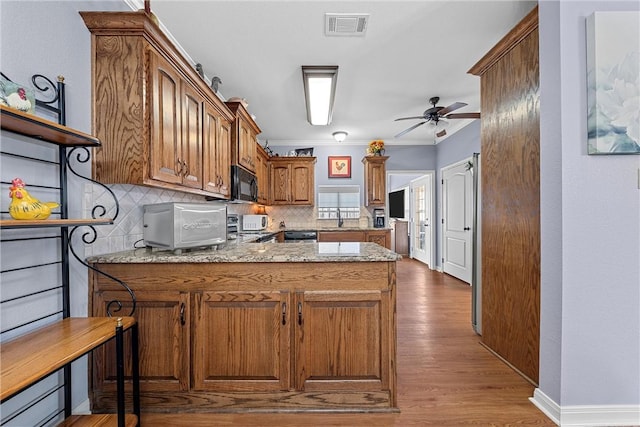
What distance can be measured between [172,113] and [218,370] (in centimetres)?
168

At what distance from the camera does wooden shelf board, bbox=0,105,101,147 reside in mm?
1038

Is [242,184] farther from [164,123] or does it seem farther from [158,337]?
[158,337]

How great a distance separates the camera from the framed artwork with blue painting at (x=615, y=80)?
5.04 feet

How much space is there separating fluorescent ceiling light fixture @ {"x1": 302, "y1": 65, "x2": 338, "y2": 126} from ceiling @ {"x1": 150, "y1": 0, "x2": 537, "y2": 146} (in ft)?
0.27

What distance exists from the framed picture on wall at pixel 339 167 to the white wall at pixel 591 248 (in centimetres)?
418

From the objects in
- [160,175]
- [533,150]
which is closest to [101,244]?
[160,175]

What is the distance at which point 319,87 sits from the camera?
304cm

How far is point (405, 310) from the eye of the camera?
11.1 ft

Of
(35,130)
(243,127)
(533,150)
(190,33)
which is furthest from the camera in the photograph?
(243,127)

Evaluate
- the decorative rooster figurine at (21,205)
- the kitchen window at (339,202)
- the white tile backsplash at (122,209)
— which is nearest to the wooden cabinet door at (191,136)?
the white tile backsplash at (122,209)

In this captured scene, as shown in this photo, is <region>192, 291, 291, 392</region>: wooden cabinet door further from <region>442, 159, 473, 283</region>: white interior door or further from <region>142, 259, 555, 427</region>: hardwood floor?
<region>442, 159, 473, 283</region>: white interior door

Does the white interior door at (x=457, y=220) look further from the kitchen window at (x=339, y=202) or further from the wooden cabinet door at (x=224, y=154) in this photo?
the wooden cabinet door at (x=224, y=154)

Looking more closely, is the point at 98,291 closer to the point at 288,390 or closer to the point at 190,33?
the point at 288,390

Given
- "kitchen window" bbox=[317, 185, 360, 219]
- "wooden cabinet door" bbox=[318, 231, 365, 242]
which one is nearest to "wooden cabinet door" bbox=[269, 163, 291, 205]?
"kitchen window" bbox=[317, 185, 360, 219]
